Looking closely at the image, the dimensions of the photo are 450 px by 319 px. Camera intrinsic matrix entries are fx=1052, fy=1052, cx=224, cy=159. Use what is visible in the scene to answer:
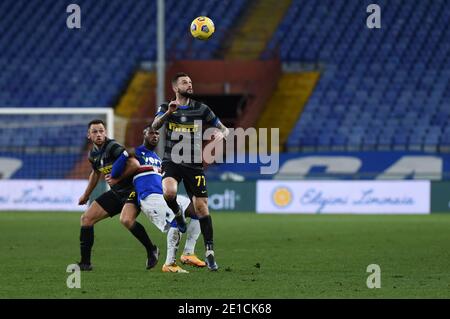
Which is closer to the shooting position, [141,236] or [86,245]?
[86,245]

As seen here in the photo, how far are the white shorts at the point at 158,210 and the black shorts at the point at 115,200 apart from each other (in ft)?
0.62

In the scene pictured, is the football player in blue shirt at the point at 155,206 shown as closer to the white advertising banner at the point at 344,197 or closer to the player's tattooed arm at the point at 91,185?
the player's tattooed arm at the point at 91,185

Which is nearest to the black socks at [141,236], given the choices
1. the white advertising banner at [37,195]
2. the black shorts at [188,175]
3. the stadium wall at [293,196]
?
the black shorts at [188,175]

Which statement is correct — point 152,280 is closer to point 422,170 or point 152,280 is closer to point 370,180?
point 370,180

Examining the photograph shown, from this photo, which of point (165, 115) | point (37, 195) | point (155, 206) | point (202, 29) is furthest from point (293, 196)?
point (165, 115)

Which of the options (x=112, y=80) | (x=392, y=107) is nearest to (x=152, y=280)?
(x=392, y=107)

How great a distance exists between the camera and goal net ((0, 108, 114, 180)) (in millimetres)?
31078

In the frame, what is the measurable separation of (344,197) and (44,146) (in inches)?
396

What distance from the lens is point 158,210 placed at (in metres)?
12.8

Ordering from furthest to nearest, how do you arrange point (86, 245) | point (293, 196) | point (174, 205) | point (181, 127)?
point (293, 196) < point (86, 245) < point (174, 205) < point (181, 127)

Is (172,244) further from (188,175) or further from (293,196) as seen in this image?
(293,196)

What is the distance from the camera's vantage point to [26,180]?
2900cm

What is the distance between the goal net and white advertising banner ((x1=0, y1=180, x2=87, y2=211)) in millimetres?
1462

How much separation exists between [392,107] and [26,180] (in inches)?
450
